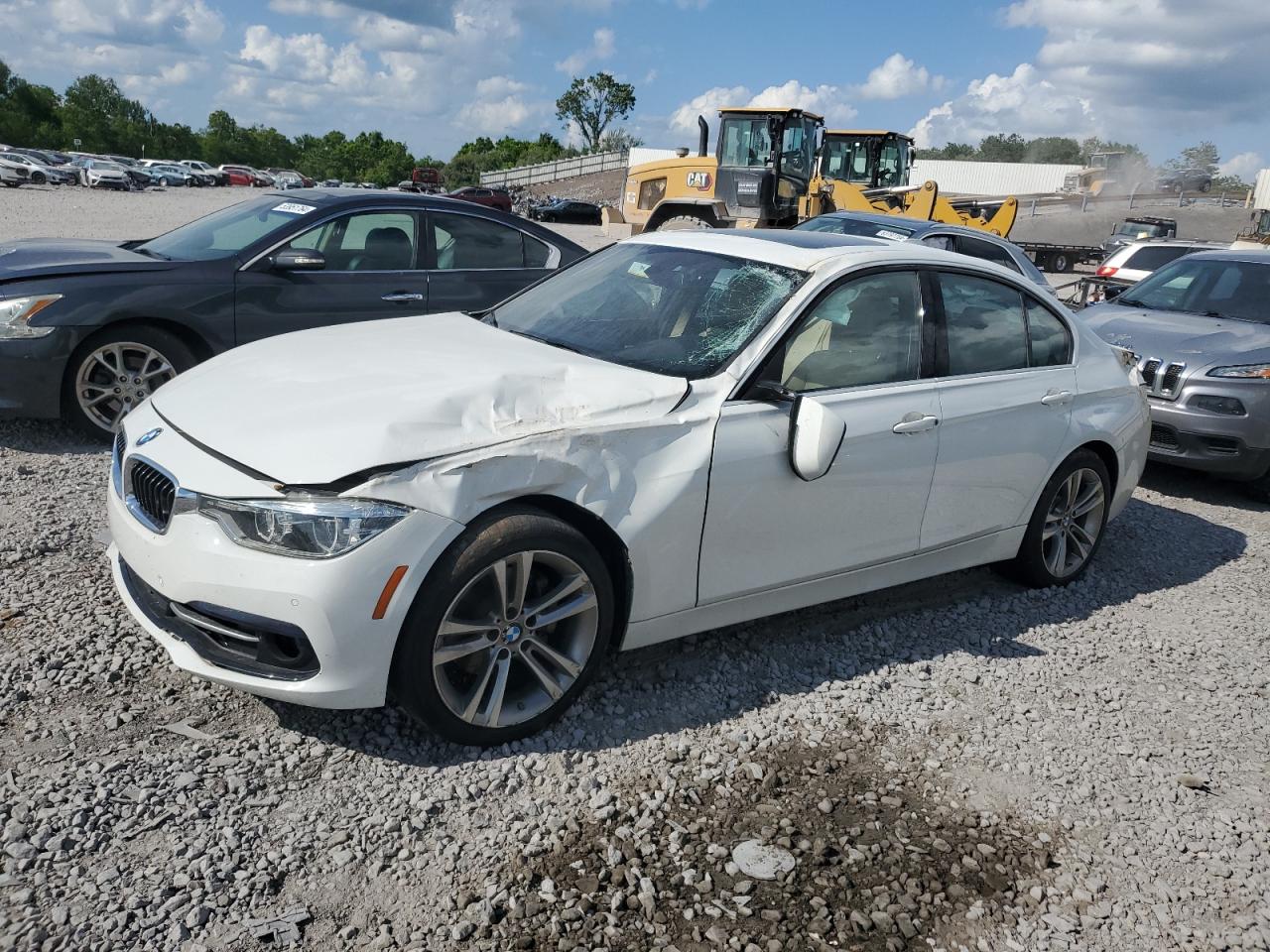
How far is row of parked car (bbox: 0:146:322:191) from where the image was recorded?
152 ft

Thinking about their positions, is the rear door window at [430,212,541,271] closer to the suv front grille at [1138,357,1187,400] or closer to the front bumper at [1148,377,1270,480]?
the suv front grille at [1138,357,1187,400]

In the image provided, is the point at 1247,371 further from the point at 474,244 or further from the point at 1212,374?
the point at 474,244

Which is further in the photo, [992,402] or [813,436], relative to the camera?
[992,402]

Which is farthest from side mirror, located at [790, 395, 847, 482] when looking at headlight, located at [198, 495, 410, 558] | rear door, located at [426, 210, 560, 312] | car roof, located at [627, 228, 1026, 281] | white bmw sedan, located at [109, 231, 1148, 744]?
rear door, located at [426, 210, 560, 312]

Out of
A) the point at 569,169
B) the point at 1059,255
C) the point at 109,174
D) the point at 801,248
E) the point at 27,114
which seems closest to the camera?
the point at 801,248

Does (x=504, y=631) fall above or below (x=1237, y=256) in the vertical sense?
below

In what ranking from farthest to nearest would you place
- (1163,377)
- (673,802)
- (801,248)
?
1. (1163,377)
2. (801,248)
3. (673,802)

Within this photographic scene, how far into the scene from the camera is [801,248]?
4.23m

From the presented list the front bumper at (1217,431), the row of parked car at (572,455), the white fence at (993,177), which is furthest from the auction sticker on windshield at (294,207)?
the white fence at (993,177)

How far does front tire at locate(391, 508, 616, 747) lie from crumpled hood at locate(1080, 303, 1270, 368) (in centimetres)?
575

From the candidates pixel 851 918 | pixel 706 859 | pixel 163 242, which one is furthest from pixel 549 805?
pixel 163 242

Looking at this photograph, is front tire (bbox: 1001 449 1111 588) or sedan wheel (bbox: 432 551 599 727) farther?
front tire (bbox: 1001 449 1111 588)

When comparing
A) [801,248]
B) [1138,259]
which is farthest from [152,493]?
[1138,259]

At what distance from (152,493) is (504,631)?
1213mm
